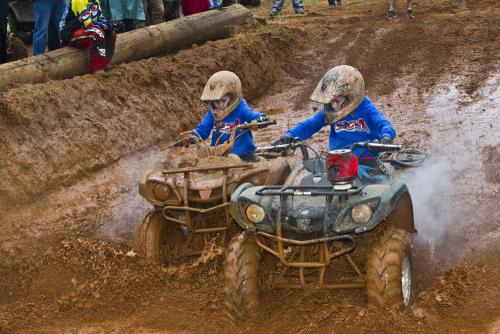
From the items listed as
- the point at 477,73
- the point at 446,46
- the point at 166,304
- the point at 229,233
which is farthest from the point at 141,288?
the point at 446,46

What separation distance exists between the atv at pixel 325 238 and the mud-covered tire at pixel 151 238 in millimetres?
1359

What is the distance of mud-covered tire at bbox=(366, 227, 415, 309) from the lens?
19.0 feet

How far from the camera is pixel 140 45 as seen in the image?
537 inches

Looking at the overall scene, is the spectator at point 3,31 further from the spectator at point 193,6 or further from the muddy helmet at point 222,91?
the muddy helmet at point 222,91

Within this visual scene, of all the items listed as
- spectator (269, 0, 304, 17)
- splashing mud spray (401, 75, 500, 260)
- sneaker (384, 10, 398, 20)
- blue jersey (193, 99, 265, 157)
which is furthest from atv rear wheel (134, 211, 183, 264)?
spectator (269, 0, 304, 17)

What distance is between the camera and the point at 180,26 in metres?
14.8

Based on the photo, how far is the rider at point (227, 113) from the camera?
834 cm

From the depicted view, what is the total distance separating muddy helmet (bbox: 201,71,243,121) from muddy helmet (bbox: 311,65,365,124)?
1197 millimetres

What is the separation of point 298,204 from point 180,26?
30.3 feet

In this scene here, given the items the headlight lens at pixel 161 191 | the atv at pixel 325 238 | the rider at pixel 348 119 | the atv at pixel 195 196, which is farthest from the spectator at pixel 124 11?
the atv at pixel 325 238

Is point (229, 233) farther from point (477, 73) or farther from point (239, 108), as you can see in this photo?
point (477, 73)

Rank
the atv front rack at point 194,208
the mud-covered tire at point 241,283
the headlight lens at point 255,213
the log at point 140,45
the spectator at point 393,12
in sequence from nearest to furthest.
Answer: the mud-covered tire at point 241,283 → the headlight lens at point 255,213 → the atv front rack at point 194,208 → the log at point 140,45 → the spectator at point 393,12

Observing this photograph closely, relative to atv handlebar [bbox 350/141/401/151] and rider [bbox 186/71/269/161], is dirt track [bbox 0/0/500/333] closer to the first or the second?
atv handlebar [bbox 350/141/401/151]

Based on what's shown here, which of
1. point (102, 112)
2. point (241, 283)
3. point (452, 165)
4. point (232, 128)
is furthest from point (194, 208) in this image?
point (102, 112)
